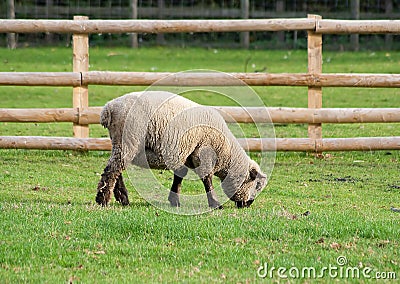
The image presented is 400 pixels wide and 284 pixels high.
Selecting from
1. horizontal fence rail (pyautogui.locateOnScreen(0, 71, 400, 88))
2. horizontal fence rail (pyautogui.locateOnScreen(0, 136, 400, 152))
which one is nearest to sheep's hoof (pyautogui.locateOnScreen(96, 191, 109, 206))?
horizontal fence rail (pyautogui.locateOnScreen(0, 136, 400, 152))

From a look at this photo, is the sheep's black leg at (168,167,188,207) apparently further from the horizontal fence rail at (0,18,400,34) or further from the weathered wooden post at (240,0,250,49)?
the weathered wooden post at (240,0,250,49)

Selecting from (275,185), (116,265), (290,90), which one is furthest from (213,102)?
(116,265)

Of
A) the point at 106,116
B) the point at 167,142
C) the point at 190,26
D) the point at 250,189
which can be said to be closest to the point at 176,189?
the point at 167,142

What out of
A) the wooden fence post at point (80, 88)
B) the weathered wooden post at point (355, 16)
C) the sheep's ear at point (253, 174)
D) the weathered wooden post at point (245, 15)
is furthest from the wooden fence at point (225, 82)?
the weathered wooden post at point (355, 16)

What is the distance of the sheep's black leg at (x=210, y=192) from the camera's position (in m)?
8.37

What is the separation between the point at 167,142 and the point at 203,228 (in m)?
1.36

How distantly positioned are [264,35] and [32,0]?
7.35 metres

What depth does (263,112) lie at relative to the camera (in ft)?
39.6

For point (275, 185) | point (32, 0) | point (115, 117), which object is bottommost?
point (275, 185)

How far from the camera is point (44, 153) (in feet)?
40.2

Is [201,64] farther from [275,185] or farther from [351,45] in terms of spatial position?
[275,185]

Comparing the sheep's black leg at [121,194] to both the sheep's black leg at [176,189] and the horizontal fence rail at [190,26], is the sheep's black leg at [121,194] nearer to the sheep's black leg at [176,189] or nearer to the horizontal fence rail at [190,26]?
the sheep's black leg at [176,189]

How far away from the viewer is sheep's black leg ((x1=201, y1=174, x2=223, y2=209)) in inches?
329

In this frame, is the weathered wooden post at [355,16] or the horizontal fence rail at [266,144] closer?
the horizontal fence rail at [266,144]
